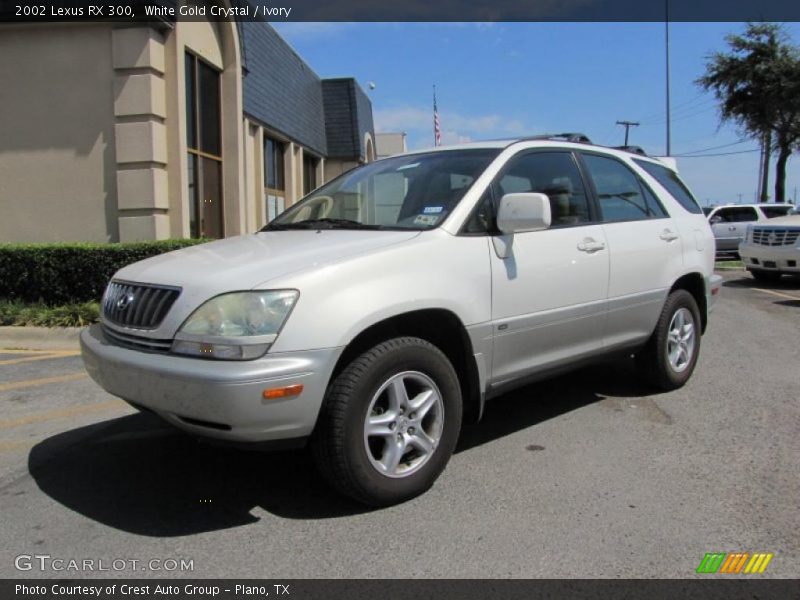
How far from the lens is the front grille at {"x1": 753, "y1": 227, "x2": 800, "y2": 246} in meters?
12.0

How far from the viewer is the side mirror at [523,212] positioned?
3475mm

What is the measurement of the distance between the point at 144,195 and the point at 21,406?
5309 millimetres

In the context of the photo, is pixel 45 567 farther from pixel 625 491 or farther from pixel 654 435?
pixel 654 435

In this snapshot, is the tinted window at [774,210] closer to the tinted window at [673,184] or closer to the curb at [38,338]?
the tinted window at [673,184]

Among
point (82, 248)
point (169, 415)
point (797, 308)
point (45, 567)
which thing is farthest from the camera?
point (797, 308)

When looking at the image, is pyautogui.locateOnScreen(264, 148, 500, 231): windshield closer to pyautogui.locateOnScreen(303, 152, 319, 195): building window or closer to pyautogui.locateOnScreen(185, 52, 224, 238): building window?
pyautogui.locateOnScreen(185, 52, 224, 238): building window

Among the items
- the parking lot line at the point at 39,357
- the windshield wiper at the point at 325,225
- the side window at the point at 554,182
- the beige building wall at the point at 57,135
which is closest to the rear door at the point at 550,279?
the side window at the point at 554,182

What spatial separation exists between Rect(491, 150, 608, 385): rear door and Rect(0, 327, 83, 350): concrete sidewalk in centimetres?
566

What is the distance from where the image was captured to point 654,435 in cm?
421

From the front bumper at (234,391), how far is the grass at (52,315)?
550cm

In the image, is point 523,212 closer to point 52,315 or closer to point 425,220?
point 425,220

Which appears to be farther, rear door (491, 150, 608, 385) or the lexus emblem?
rear door (491, 150, 608, 385)

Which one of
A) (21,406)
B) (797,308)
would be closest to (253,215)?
(21,406)
